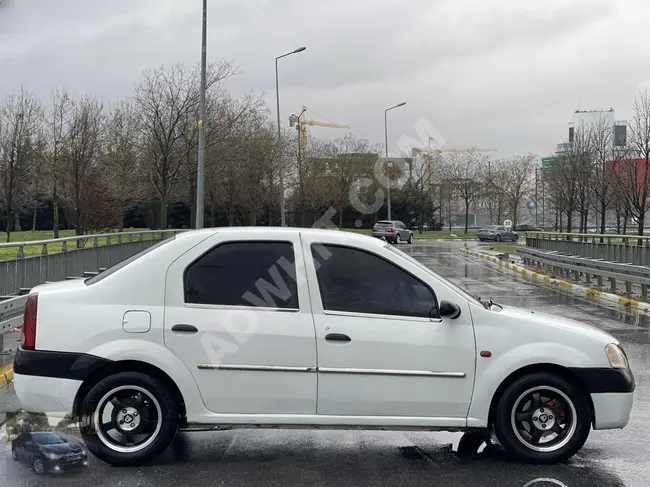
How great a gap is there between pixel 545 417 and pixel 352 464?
143cm

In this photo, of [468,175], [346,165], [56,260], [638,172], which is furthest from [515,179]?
[56,260]

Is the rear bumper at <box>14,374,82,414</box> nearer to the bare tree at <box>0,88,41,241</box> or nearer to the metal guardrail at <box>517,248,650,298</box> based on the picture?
the metal guardrail at <box>517,248,650,298</box>

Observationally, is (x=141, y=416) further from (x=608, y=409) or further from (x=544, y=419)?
(x=608, y=409)

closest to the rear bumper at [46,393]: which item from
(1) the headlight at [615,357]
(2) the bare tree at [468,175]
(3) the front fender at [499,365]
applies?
(3) the front fender at [499,365]

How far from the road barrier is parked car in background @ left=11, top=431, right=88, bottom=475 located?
267 cm

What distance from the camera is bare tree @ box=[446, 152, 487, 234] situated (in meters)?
63.6

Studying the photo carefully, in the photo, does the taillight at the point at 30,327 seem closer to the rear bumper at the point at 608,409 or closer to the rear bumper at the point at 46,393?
the rear bumper at the point at 46,393

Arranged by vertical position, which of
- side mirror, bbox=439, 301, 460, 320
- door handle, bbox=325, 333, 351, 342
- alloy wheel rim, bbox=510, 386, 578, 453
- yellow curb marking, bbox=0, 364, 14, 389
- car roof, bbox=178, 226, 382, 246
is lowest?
yellow curb marking, bbox=0, 364, 14, 389

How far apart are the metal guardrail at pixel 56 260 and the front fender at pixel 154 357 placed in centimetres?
401

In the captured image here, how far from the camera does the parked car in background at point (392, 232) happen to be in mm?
43531

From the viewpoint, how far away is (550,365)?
4.56 meters

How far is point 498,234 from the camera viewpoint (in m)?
51.7

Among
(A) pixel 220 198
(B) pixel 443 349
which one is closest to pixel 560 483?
(B) pixel 443 349

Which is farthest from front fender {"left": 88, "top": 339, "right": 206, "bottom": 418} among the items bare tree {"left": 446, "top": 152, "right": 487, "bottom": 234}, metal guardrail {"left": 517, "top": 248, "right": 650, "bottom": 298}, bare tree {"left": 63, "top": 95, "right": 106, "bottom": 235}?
bare tree {"left": 446, "top": 152, "right": 487, "bottom": 234}
